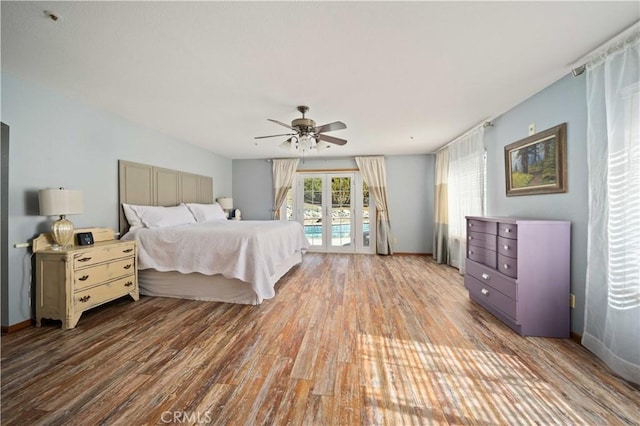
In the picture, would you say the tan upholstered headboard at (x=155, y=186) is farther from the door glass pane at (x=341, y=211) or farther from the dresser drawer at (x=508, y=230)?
the dresser drawer at (x=508, y=230)

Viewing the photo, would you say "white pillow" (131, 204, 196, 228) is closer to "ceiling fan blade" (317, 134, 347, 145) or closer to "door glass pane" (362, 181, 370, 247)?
"ceiling fan blade" (317, 134, 347, 145)

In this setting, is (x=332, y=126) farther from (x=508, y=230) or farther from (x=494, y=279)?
(x=494, y=279)

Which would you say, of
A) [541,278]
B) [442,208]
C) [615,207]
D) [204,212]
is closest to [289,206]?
[204,212]

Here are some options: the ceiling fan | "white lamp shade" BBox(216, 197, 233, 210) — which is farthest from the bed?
"white lamp shade" BBox(216, 197, 233, 210)

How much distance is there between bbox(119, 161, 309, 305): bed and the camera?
278 centimetres

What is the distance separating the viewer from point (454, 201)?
433cm

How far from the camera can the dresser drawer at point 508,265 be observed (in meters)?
2.17

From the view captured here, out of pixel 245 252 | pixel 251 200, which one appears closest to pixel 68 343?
pixel 245 252

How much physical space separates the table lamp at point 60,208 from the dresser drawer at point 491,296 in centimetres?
430

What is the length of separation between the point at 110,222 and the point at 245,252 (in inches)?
77.7

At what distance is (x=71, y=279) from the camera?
7.38 ft

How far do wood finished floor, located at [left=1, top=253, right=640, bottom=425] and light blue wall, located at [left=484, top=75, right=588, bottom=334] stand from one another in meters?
0.67

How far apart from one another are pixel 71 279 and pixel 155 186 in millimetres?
1926

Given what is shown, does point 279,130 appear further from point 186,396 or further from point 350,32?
point 186,396
